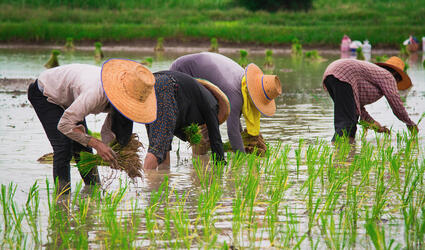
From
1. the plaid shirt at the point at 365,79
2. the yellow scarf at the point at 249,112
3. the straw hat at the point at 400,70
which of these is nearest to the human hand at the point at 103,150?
the yellow scarf at the point at 249,112

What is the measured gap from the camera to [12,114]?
8.58 m

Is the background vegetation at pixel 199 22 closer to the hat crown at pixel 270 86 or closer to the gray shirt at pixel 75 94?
the hat crown at pixel 270 86

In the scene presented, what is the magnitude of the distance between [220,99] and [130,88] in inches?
50.0

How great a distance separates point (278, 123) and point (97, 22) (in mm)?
21601

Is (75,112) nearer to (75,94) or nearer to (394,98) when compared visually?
(75,94)

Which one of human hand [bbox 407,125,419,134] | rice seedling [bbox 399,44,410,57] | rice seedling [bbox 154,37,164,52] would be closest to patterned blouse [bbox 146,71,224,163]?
human hand [bbox 407,125,419,134]

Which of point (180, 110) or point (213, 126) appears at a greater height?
point (180, 110)

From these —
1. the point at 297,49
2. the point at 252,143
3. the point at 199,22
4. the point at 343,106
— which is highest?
the point at 343,106

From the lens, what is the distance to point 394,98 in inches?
247

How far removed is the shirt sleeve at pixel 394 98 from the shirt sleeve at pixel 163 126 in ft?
8.46

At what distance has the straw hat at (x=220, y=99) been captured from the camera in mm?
5109

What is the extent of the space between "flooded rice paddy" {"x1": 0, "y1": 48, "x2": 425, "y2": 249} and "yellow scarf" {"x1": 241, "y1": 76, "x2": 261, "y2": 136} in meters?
0.47

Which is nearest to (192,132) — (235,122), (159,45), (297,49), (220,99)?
(220,99)

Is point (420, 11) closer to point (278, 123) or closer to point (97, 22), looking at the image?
point (97, 22)
